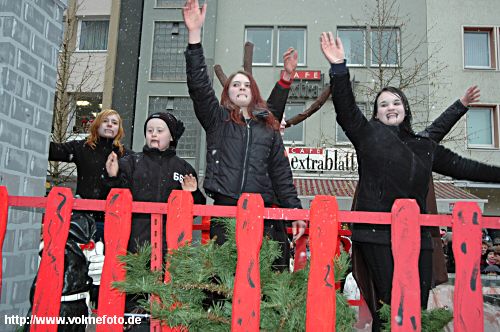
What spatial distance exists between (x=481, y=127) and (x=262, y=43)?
28.2ft

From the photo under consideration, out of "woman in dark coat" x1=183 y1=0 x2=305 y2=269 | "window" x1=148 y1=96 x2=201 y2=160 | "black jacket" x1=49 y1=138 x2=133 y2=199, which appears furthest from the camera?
"window" x1=148 y1=96 x2=201 y2=160

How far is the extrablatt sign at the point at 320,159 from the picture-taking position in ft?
49.5

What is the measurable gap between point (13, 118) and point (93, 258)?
107cm

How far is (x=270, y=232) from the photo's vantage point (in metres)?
2.73

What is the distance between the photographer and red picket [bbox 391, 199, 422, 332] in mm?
1965

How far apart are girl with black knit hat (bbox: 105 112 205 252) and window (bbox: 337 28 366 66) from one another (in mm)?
14375

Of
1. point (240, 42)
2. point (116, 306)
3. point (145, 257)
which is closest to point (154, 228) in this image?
point (145, 257)

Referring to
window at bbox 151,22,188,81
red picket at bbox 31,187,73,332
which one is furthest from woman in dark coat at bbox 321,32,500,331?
window at bbox 151,22,188,81

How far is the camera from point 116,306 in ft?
7.02

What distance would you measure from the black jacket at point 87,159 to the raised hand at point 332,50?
2.05m

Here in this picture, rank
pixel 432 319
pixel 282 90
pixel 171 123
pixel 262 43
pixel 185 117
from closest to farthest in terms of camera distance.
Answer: pixel 432 319
pixel 171 123
pixel 282 90
pixel 185 117
pixel 262 43

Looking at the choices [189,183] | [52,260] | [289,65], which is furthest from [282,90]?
[52,260]

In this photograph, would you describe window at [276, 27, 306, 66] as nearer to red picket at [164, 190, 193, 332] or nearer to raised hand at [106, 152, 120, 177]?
raised hand at [106, 152, 120, 177]

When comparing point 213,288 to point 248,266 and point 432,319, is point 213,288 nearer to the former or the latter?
point 248,266
